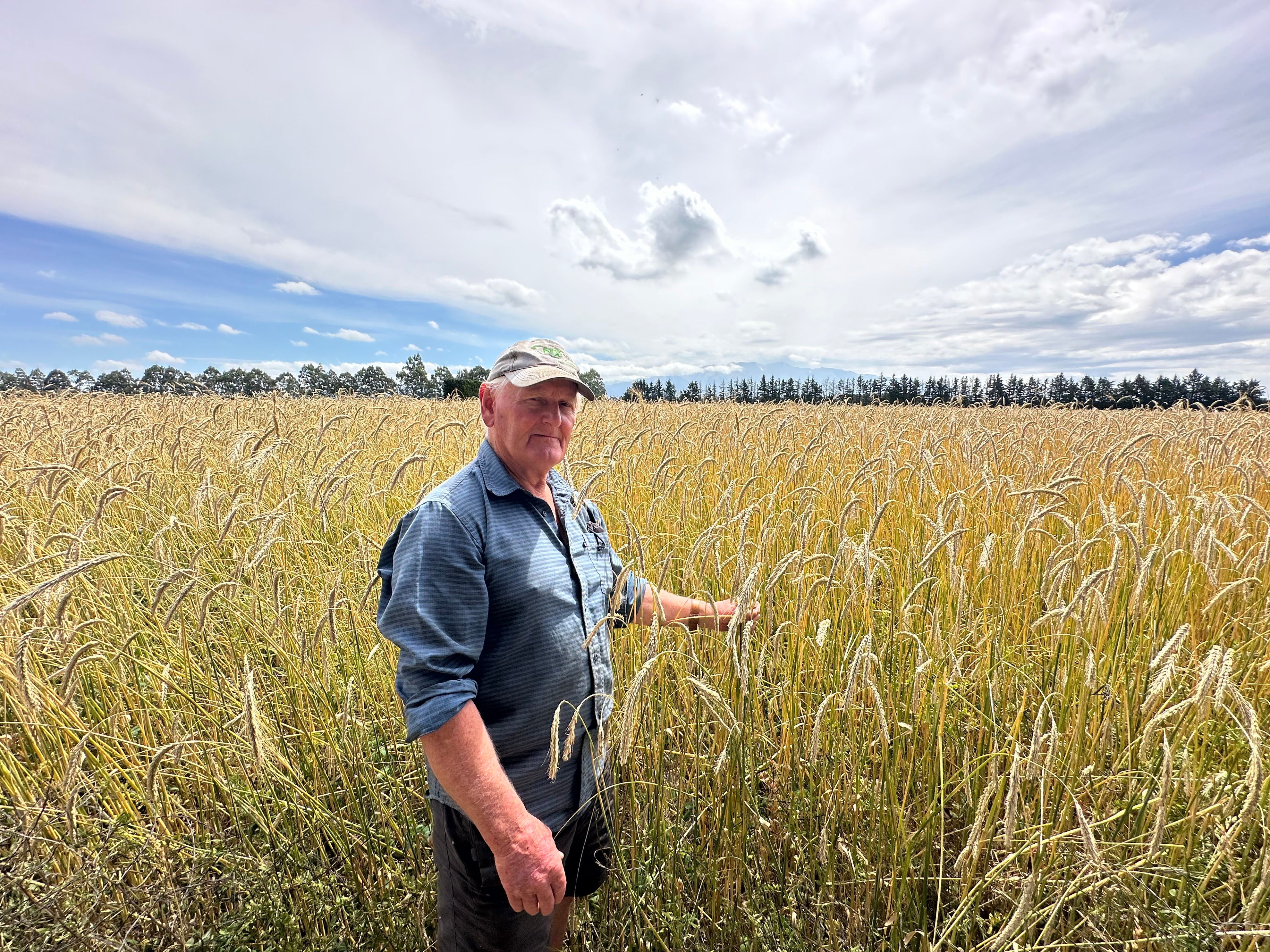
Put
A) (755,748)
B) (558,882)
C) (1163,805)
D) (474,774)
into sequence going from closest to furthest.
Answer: (1163,805)
(474,774)
(558,882)
(755,748)

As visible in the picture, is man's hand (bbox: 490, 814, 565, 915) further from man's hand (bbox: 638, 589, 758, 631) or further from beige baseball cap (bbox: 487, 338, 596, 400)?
beige baseball cap (bbox: 487, 338, 596, 400)

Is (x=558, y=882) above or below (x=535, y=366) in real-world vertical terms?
below

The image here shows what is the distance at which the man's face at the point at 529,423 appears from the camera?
184 cm

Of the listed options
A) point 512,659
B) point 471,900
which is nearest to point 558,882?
point 471,900

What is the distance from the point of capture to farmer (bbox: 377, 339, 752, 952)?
1443 mm

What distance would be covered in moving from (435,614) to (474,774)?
0.43m

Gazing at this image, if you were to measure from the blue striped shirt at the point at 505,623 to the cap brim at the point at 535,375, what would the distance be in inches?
9.7

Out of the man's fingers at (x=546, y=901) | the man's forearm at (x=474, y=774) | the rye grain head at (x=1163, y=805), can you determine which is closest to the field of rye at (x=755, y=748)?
the rye grain head at (x=1163, y=805)

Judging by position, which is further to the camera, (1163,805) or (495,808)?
(495,808)

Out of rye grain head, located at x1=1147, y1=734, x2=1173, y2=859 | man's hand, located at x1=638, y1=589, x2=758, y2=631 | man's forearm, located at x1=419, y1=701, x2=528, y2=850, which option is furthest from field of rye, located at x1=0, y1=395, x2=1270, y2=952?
man's forearm, located at x1=419, y1=701, x2=528, y2=850

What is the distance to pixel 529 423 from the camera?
1849 mm

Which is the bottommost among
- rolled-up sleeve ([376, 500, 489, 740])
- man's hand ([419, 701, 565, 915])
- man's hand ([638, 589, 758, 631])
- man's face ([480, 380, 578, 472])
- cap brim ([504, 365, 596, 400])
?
man's hand ([419, 701, 565, 915])

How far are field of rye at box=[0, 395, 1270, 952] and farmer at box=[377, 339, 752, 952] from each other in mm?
208

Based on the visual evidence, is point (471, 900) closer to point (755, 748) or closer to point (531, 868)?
point (531, 868)
